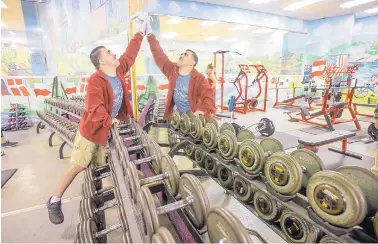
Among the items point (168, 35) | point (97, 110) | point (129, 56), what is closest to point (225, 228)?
point (97, 110)

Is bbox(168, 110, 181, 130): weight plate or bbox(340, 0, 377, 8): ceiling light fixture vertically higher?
bbox(340, 0, 377, 8): ceiling light fixture

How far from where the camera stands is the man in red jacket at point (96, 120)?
1678 millimetres

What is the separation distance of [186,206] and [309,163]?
0.90m

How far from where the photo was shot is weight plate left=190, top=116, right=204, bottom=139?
7.13ft

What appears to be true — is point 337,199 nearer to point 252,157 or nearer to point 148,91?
point 252,157

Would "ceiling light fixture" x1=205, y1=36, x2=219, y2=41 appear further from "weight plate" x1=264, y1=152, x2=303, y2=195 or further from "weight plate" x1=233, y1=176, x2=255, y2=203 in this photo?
"weight plate" x1=264, y1=152, x2=303, y2=195

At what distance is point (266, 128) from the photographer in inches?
148

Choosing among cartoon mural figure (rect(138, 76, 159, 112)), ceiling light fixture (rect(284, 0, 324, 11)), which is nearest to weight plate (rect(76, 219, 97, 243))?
cartoon mural figure (rect(138, 76, 159, 112))

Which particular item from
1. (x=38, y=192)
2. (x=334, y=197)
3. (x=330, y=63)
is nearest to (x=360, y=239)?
(x=334, y=197)

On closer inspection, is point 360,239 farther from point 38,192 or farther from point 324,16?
point 324,16

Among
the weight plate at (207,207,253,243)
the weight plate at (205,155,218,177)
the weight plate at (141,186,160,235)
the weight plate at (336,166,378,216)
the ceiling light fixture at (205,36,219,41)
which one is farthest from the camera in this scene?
the ceiling light fixture at (205,36,219,41)

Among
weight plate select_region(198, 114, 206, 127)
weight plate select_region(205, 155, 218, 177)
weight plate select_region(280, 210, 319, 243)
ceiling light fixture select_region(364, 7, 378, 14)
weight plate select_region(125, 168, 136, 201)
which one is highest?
ceiling light fixture select_region(364, 7, 378, 14)

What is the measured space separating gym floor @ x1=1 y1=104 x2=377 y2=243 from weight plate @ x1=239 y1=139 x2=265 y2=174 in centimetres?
55

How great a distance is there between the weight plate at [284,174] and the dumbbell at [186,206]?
58cm
